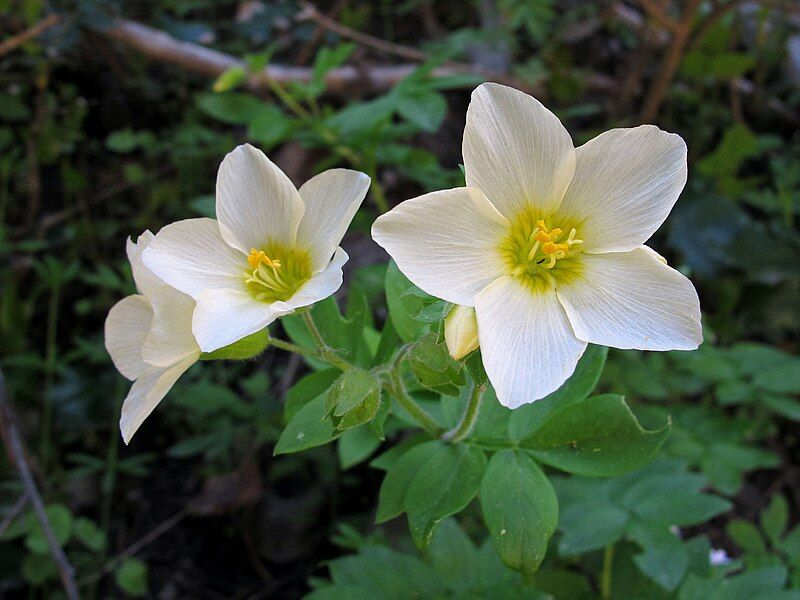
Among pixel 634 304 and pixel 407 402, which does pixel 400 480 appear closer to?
pixel 407 402

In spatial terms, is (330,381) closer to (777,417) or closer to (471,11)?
(777,417)

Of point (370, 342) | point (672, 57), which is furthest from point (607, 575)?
point (672, 57)

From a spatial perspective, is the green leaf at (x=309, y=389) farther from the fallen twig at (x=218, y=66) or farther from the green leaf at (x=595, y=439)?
the fallen twig at (x=218, y=66)

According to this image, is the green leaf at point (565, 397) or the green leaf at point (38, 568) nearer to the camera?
the green leaf at point (565, 397)

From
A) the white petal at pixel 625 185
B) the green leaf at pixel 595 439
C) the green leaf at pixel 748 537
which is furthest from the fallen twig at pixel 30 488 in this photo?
the green leaf at pixel 748 537

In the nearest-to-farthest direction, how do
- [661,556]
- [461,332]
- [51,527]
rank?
[461,332] → [661,556] → [51,527]

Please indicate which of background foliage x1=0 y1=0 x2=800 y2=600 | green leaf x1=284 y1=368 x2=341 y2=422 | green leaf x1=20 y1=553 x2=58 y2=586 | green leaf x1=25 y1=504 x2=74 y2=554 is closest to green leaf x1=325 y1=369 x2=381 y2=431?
background foliage x1=0 y1=0 x2=800 y2=600

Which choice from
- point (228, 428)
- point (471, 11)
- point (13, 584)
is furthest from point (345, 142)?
point (471, 11)

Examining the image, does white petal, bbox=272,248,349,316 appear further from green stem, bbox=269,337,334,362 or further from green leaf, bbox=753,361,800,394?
green leaf, bbox=753,361,800,394
